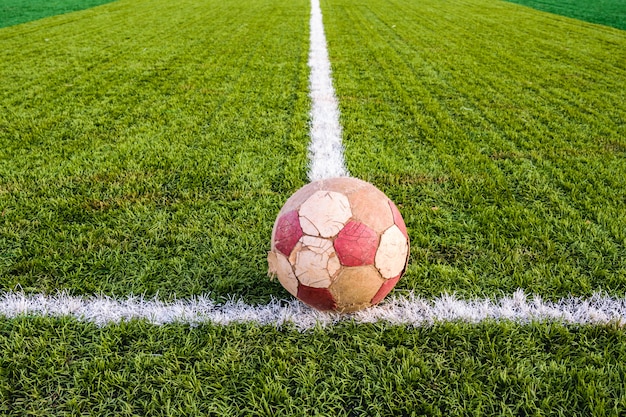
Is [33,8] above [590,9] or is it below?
above

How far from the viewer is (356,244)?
1833mm

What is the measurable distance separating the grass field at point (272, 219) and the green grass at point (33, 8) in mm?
6559

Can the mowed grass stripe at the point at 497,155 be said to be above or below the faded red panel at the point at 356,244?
below

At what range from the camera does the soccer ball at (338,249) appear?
1823 millimetres

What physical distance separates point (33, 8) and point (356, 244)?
1571 cm

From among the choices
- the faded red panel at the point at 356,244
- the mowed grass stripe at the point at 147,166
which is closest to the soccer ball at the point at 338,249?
the faded red panel at the point at 356,244

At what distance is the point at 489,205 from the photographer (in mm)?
2893

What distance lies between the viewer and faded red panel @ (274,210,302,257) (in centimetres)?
187

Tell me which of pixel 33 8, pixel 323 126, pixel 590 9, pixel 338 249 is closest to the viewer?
pixel 338 249

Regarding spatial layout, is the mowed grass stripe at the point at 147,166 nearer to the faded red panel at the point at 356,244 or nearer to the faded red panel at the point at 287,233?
the faded red panel at the point at 287,233

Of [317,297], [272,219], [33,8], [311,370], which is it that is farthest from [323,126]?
[33,8]

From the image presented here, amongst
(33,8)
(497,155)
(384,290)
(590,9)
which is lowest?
(590,9)

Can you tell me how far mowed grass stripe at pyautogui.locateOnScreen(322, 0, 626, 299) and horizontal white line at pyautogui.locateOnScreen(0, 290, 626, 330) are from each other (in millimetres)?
88

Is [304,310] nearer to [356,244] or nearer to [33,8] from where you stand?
[356,244]
